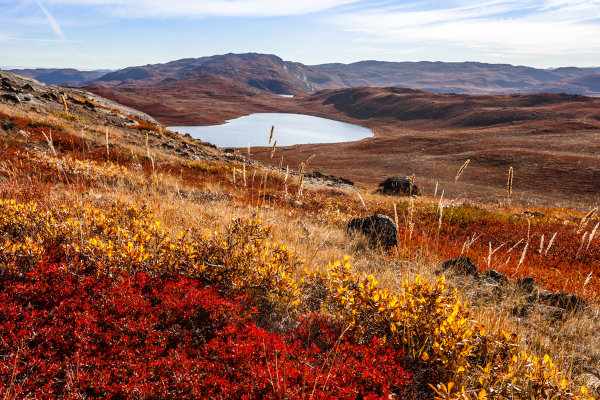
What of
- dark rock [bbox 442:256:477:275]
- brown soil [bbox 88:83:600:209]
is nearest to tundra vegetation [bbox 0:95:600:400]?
dark rock [bbox 442:256:477:275]

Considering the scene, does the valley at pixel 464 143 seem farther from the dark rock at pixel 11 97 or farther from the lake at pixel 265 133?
the dark rock at pixel 11 97

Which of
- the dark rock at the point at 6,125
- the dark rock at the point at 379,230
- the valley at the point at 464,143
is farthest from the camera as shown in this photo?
the valley at the point at 464,143

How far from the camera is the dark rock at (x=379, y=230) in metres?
7.79

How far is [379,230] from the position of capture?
8.08 meters

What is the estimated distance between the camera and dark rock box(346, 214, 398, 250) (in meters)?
7.79

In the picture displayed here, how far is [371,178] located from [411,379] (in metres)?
41.8

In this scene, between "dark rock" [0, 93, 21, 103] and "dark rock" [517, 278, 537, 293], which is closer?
"dark rock" [517, 278, 537, 293]

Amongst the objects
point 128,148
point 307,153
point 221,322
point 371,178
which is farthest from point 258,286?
point 307,153

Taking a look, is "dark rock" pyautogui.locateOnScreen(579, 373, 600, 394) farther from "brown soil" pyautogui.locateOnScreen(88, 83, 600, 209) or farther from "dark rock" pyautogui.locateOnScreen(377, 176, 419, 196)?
"brown soil" pyautogui.locateOnScreen(88, 83, 600, 209)

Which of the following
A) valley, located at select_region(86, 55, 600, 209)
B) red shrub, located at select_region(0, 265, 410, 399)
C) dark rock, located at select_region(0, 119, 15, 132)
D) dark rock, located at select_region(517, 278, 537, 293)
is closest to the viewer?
red shrub, located at select_region(0, 265, 410, 399)

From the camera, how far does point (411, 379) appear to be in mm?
2963

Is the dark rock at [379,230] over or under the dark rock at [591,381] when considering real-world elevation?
over

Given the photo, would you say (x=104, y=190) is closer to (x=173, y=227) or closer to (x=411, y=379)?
(x=173, y=227)

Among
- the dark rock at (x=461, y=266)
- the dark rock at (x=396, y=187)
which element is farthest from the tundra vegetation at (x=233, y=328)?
the dark rock at (x=396, y=187)
